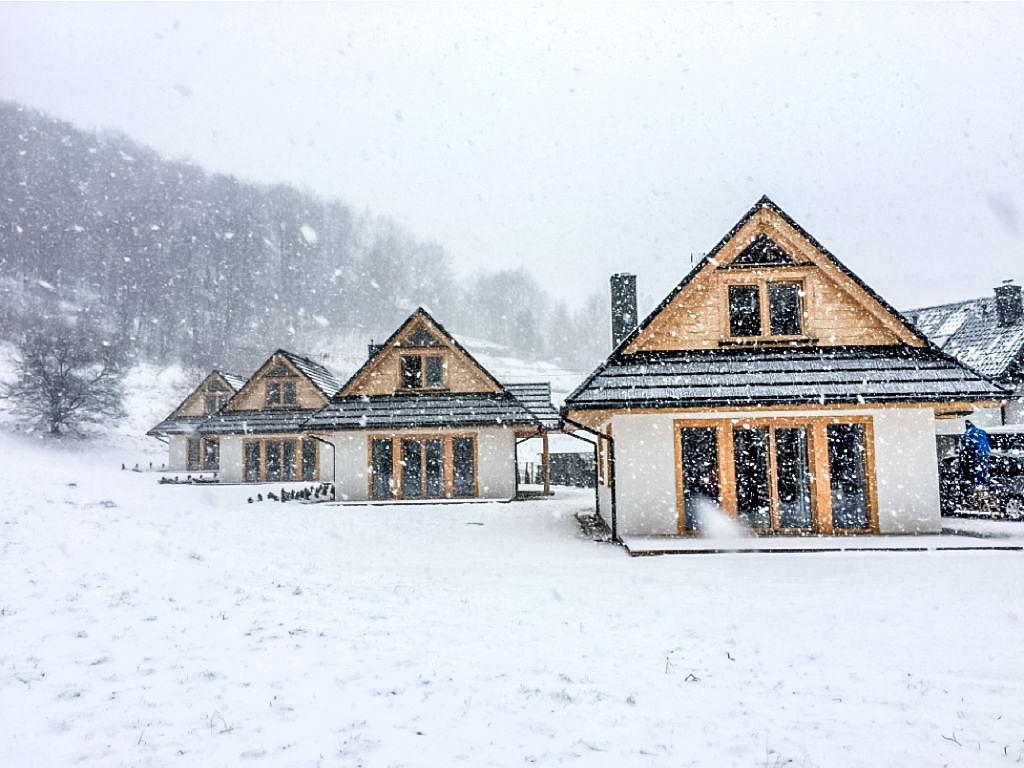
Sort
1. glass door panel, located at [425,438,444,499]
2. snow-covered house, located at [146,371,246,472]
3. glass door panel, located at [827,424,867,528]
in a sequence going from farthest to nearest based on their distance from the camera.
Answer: snow-covered house, located at [146,371,246,472] → glass door panel, located at [425,438,444,499] → glass door panel, located at [827,424,867,528]

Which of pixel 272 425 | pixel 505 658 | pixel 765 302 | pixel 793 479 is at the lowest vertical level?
pixel 505 658

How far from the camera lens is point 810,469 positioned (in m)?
11.9

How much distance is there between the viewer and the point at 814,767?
3.57 m

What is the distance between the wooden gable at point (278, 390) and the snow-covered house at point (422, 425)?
883cm

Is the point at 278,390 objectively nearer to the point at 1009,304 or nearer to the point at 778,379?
the point at 778,379

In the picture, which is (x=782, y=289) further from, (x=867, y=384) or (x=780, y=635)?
(x=780, y=635)

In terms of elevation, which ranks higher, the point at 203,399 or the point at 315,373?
the point at 315,373

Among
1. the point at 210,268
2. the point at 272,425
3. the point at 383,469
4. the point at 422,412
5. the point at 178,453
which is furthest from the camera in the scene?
the point at 210,268

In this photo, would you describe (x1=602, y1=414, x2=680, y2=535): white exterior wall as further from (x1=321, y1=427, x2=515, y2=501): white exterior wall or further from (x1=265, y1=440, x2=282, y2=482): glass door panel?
(x1=265, y1=440, x2=282, y2=482): glass door panel

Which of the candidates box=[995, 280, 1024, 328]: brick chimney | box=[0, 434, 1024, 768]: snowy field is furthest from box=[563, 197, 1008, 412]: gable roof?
box=[995, 280, 1024, 328]: brick chimney

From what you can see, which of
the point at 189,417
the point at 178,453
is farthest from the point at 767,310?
the point at 189,417

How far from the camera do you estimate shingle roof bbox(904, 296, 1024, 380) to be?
78.2 feet

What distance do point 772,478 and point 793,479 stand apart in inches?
110

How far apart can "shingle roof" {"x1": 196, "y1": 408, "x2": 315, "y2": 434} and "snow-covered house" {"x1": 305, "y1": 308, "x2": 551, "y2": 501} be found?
858cm
